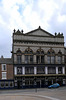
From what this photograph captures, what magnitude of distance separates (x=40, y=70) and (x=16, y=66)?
7.68 metres

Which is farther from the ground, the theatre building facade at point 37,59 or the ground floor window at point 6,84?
the theatre building facade at point 37,59

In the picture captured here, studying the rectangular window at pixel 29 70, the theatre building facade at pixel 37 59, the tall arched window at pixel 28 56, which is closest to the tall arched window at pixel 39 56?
the theatre building facade at pixel 37 59

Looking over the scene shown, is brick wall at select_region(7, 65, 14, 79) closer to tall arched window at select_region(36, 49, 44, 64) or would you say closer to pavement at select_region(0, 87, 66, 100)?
tall arched window at select_region(36, 49, 44, 64)

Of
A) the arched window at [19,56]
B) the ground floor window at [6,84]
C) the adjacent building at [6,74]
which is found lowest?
the ground floor window at [6,84]

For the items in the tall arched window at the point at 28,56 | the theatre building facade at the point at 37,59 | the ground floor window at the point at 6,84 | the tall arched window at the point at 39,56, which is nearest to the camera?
the ground floor window at the point at 6,84

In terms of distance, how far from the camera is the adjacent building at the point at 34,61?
160ft

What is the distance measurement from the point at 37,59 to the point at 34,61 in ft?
5.10

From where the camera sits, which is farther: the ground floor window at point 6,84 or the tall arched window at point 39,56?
the tall arched window at point 39,56

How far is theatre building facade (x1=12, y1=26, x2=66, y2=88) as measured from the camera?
49.4 m

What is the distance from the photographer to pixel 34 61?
5062 centimetres

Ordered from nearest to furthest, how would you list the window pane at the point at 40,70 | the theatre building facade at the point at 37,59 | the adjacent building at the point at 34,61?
the adjacent building at the point at 34,61, the theatre building facade at the point at 37,59, the window pane at the point at 40,70

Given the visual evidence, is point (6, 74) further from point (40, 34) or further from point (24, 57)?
point (40, 34)

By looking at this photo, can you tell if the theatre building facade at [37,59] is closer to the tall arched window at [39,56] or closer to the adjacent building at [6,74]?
the tall arched window at [39,56]

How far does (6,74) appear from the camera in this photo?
48562mm
